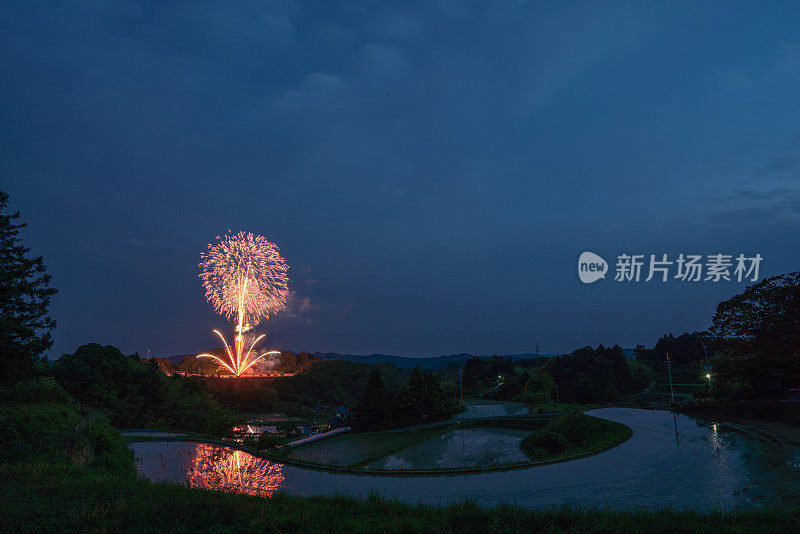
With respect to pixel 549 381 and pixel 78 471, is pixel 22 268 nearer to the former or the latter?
pixel 78 471

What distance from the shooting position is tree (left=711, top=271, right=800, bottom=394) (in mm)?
36906

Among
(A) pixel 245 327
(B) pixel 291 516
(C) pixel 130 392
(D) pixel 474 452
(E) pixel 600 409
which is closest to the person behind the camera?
(B) pixel 291 516

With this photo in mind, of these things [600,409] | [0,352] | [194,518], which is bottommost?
[600,409]

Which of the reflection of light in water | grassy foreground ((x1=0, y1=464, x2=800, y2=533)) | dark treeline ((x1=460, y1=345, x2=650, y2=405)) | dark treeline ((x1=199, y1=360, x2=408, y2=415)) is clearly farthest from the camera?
dark treeline ((x1=199, y1=360, x2=408, y2=415))

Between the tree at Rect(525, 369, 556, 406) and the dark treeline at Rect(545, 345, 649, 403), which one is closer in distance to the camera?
the tree at Rect(525, 369, 556, 406)

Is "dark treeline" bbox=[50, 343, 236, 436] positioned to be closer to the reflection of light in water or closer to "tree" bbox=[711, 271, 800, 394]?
the reflection of light in water

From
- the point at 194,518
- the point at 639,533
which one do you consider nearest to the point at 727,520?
the point at 639,533

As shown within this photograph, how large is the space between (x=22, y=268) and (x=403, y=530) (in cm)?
2438

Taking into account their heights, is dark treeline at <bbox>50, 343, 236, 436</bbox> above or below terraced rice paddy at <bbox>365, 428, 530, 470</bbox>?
above

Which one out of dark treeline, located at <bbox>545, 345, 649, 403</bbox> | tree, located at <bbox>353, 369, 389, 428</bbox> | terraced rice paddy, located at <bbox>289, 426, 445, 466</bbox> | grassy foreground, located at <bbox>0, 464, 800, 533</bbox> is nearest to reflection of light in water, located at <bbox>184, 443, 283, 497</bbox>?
terraced rice paddy, located at <bbox>289, 426, 445, 466</bbox>

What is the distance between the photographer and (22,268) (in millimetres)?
22609

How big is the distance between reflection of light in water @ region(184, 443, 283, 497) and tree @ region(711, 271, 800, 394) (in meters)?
42.1

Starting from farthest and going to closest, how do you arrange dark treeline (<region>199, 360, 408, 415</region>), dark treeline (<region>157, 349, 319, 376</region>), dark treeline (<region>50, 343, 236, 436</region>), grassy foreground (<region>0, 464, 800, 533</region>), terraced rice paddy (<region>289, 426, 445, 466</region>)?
dark treeline (<region>157, 349, 319, 376</region>) → dark treeline (<region>199, 360, 408, 415</region>) → dark treeline (<region>50, 343, 236, 436</region>) → terraced rice paddy (<region>289, 426, 445, 466</region>) → grassy foreground (<region>0, 464, 800, 533</region>)

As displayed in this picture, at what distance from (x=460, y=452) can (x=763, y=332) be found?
31.0m
